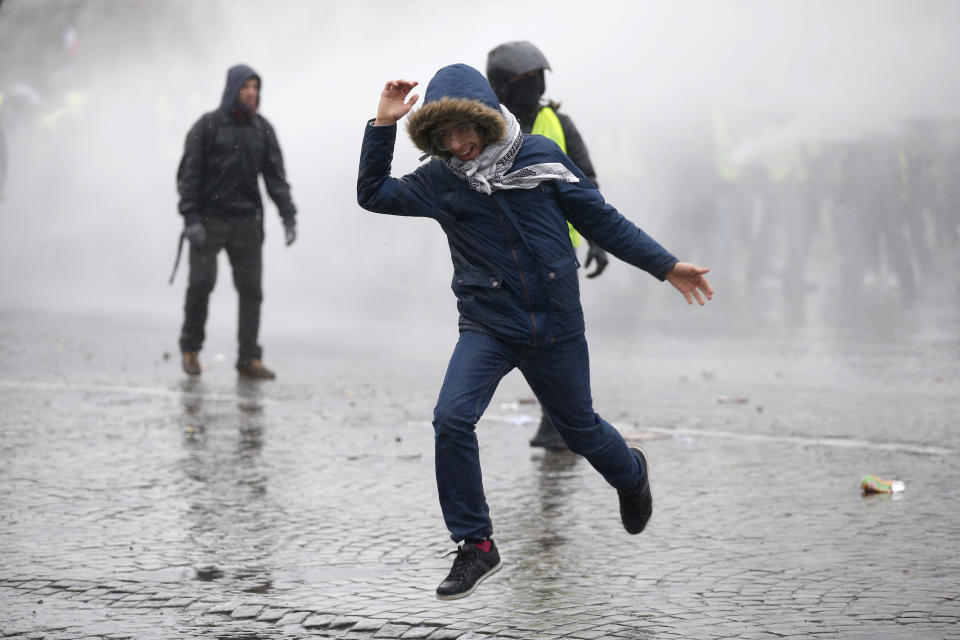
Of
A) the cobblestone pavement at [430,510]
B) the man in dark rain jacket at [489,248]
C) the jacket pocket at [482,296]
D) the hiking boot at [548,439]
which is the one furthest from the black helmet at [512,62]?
the jacket pocket at [482,296]

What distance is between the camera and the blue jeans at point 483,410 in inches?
169

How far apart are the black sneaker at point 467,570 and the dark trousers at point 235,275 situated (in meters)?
5.25

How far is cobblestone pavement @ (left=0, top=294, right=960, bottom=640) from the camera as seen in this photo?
13.5ft

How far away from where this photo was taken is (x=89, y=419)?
749 cm

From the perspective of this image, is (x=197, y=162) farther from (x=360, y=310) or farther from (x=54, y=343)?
(x=360, y=310)

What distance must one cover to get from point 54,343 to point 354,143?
32.7ft

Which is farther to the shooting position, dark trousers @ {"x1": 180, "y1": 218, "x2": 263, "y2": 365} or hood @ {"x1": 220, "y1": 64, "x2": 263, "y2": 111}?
dark trousers @ {"x1": 180, "y1": 218, "x2": 263, "y2": 365}

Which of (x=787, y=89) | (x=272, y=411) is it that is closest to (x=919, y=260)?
(x=787, y=89)

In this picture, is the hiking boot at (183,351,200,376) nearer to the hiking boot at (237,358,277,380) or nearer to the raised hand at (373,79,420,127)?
the hiking boot at (237,358,277,380)

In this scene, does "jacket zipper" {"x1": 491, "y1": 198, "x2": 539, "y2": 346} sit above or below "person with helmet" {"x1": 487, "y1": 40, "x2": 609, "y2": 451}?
below

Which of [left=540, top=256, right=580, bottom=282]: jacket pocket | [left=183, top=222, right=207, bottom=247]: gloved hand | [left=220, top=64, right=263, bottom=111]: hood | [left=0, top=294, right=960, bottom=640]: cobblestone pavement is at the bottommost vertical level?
[left=0, top=294, right=960, bottom=640]: cobblestone pavement

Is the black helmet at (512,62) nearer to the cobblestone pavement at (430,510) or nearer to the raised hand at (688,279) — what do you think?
the cobblestone pavement at (430,510)

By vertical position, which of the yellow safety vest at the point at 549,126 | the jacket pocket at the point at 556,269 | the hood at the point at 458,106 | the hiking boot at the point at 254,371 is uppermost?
the yellow safety vest at the point at 549,126

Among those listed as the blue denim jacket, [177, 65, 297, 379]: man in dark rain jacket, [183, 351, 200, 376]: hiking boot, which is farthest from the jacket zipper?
[183, 351, 200, 376]: hiking boot
